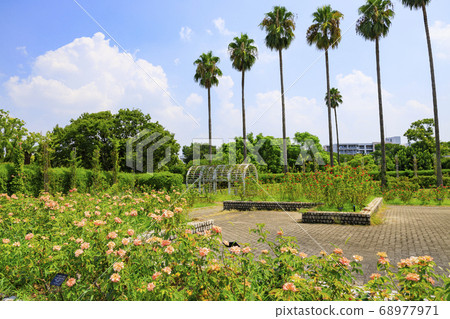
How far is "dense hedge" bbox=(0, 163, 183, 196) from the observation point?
14.3 m

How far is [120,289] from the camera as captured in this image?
8.05 feet

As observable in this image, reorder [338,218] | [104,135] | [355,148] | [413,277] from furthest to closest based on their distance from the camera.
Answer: [355,148]
[104,135]
[338,218]
[413,277]

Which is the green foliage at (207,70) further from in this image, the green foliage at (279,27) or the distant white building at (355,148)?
the distant white building at (355,148)

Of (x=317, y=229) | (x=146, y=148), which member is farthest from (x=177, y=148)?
(x=317, y=229)

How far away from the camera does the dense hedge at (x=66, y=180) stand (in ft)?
46.9

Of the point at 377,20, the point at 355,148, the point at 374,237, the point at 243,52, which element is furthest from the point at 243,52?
the point at 355,148

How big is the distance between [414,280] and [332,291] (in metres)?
0.61

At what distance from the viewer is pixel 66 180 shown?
16.6 m

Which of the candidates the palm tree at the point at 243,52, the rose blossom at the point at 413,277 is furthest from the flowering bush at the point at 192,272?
the palm tree at the point at 243,52

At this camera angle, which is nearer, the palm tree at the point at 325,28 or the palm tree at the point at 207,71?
the palm tree at the point at 325,28

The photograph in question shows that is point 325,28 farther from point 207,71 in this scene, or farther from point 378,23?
point 207,71
